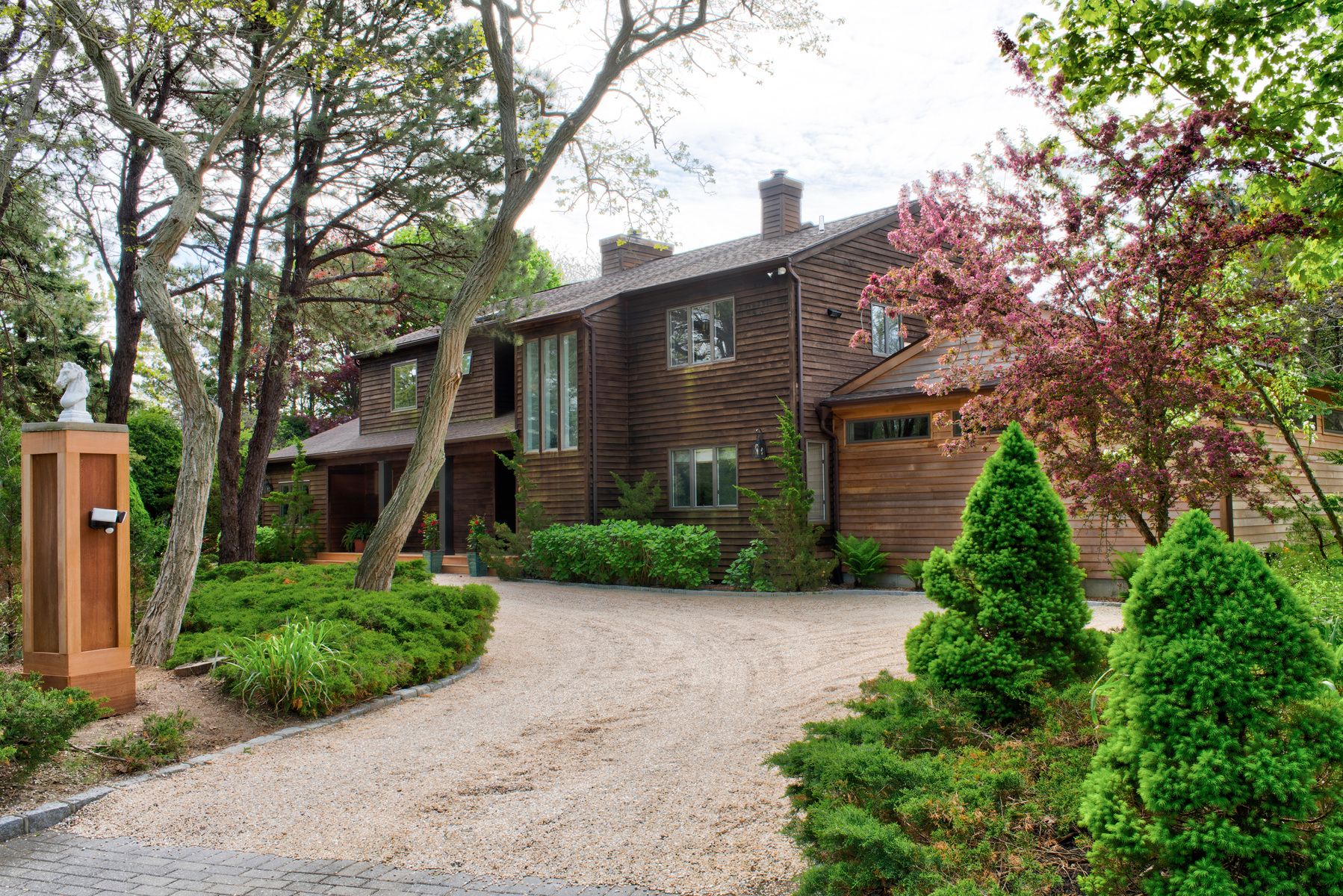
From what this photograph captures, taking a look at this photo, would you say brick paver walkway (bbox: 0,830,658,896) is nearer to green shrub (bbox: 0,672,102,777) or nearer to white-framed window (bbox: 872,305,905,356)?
green shrub (bbox: 0,672,102,777)

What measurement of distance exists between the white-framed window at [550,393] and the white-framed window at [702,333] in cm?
197

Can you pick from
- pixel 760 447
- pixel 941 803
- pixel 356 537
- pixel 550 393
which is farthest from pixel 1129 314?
pixel 356 537

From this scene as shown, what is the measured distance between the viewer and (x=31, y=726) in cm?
507

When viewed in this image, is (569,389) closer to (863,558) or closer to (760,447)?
(760,447)

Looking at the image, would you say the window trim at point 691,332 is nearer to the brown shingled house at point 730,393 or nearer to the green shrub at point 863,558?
the brown shingled house at point 730,393

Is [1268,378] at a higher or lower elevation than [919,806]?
higher

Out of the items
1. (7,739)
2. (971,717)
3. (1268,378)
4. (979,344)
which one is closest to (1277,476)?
(1268,378)

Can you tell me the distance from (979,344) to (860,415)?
7758 mm

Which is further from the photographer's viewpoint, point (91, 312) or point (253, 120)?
point (91, 312)

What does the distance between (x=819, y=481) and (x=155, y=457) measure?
16.2 metres

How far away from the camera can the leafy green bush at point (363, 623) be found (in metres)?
7.62

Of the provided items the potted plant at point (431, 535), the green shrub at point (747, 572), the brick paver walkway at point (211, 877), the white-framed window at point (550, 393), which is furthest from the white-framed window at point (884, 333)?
the brick paver walkway at point (211, 877)

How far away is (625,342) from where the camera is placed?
19109 millimetres

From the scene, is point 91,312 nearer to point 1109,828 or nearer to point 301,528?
point 301,528
